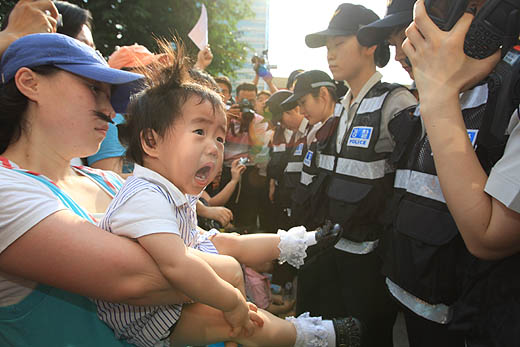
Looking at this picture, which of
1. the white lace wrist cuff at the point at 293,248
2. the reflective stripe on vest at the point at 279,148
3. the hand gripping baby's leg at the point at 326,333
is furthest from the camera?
the reflective stripe on vest at the point at 279,148

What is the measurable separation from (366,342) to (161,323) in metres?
1.49

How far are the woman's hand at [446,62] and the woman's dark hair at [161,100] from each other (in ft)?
2.72

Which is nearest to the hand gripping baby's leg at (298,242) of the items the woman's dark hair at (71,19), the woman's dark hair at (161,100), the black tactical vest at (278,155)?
the woman's dark hair at (161,100)

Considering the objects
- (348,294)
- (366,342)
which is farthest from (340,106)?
(366,342)

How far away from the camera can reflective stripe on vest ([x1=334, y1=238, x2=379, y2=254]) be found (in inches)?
83.9

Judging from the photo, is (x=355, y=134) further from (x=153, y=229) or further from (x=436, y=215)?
(x=153, y=229)

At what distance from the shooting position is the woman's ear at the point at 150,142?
1.31m

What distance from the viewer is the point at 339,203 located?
7.25ft

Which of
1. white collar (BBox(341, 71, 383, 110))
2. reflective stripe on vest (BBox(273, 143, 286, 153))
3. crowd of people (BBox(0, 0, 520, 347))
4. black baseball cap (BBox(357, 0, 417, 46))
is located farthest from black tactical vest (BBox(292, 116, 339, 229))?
reflective stripe on vest (BBox(273, 143, 286, 153))

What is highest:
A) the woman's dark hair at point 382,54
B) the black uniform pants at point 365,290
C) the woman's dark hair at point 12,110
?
the woman's dark hair at point 382,54

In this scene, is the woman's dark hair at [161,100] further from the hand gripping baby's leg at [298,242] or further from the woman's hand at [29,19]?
the hand gripping baby's leg at [298,242]

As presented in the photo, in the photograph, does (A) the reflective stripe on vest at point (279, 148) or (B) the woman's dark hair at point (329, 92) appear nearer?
(B) the woman's dark hair at point (329, 92)

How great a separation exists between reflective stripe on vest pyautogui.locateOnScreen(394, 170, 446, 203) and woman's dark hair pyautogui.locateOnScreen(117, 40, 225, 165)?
0.99 metres

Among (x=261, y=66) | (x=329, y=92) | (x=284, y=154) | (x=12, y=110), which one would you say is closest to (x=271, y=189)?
(x=284, y=154)
